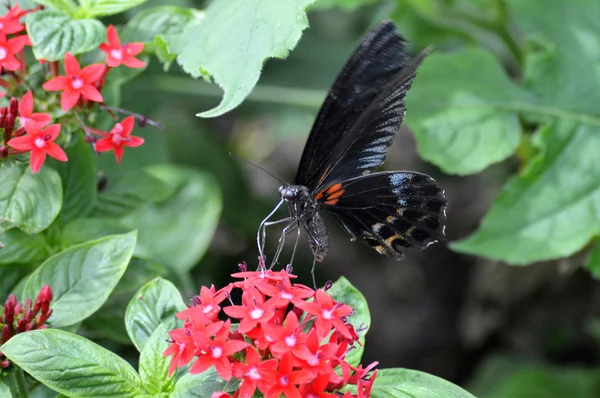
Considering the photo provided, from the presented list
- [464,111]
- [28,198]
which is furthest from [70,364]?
[464,111]

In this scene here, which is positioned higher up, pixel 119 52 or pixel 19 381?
pixel 119 52

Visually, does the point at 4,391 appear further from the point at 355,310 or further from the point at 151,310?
the point at 355,310

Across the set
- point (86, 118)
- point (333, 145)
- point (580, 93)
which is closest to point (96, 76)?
point (86, 118)

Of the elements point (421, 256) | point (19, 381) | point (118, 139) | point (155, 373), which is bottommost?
point (421, 256)

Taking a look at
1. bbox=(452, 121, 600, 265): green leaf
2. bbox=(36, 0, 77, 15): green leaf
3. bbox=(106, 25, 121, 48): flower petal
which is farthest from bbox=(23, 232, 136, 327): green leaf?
bbox=(452, 121, 600, 265): green leaf

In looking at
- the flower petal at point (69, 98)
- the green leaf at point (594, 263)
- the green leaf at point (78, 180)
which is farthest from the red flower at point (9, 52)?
the green leaf at point (594, 263)

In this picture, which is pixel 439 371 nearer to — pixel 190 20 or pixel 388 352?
pixel 388 352
